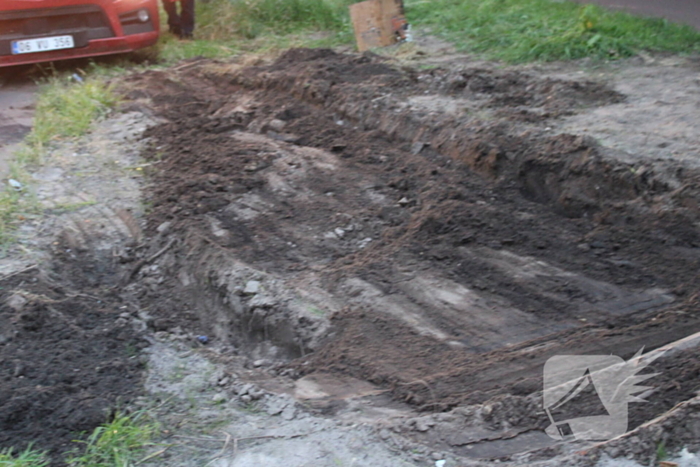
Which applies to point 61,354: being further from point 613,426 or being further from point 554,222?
point 554,222

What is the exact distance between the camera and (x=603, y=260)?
164 inches

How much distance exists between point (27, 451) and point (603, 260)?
10.9 ft

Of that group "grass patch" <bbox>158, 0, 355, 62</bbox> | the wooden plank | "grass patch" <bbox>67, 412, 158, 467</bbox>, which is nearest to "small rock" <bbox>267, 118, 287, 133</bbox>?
the wooden plank

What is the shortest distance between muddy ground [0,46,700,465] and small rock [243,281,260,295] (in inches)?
0.6

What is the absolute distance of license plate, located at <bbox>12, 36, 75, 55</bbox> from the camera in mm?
7875

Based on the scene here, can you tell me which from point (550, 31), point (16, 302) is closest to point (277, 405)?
point (16, 302)

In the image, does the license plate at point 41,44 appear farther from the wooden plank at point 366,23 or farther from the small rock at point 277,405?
the small rock at point 277,405

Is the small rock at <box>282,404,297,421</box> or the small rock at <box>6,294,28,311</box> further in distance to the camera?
the small rock at <box>6,294,28,311</box>

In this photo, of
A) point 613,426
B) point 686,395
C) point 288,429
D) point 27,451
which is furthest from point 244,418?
point 686,395

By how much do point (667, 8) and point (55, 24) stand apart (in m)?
7.77

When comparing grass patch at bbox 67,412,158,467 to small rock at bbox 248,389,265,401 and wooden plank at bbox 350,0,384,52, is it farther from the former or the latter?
wooden plank at bbox 350,0,384,52

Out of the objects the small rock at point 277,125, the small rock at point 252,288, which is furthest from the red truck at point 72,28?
the small rock at point 252,288

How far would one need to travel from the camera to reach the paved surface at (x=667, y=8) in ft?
27.2

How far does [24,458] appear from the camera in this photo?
8.95ft
